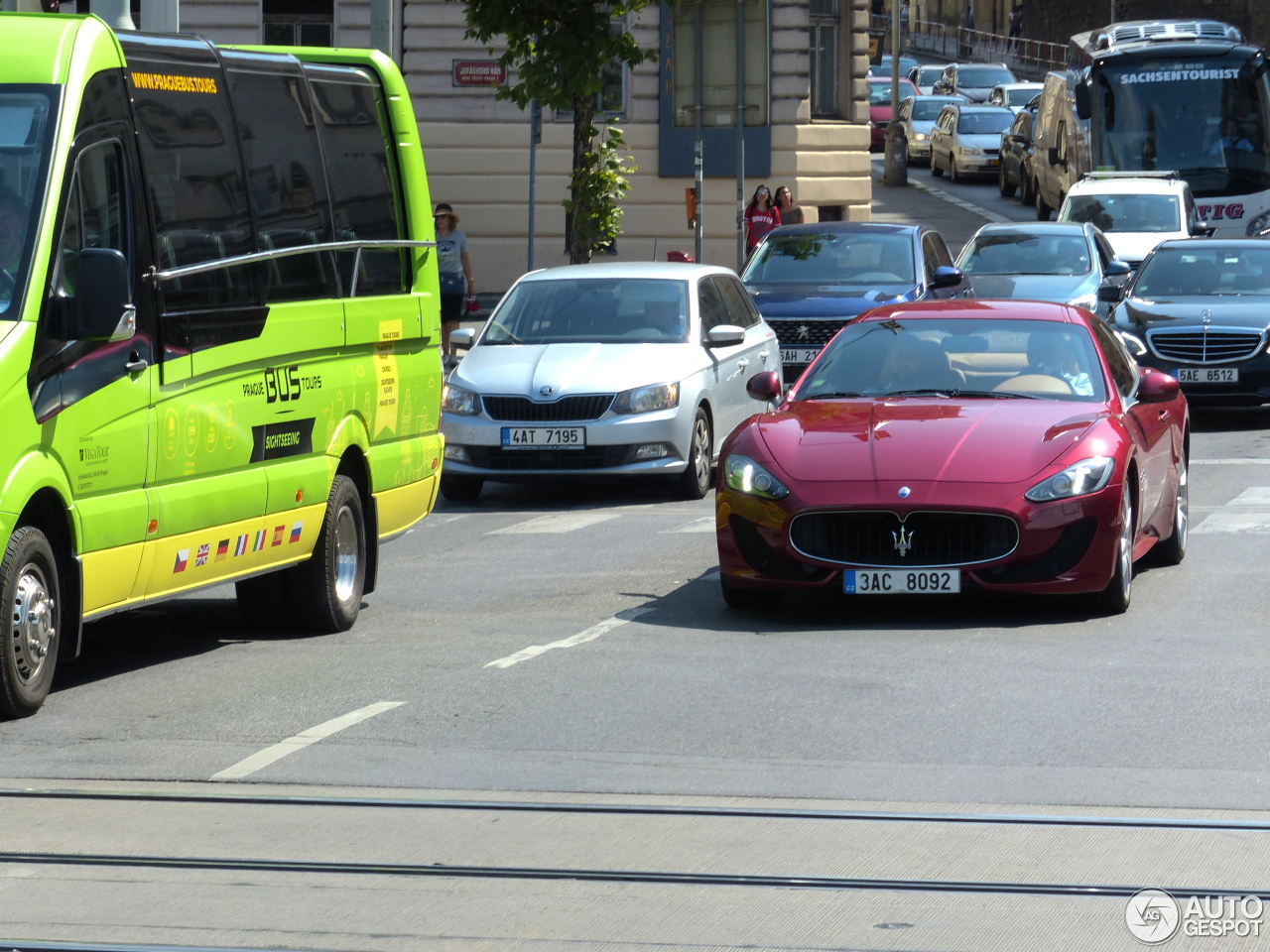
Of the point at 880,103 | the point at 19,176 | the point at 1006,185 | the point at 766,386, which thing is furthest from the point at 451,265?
the point at 880,103

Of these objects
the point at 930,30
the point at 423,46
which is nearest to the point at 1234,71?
the point at 423,46

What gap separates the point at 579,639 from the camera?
376 inches

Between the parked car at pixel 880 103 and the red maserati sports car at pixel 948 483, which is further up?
the parked car at pixel 880 103

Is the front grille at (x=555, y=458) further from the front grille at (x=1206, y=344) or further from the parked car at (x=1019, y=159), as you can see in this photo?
the parked car at (x=1019, y=159)

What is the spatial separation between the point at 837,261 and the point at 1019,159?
84.7 ft

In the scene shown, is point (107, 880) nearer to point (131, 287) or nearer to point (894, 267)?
point (131, 287)

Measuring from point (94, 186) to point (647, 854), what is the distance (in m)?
3.69

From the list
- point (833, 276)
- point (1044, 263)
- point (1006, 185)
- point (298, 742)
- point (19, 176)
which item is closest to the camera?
point (298, 742)

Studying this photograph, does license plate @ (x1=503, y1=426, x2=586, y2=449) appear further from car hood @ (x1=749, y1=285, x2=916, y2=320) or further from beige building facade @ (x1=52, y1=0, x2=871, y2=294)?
beige building facade @ (x1=52, y1=0, x2=871, y2=294)

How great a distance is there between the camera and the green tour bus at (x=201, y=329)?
7.75 metres

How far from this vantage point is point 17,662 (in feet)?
25.1

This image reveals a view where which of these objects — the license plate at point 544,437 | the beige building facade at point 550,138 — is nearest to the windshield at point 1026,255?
the beige building facade at point 550,138

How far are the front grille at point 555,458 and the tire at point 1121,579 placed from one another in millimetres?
5697

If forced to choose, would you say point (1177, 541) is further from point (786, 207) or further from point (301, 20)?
point (301, 20)
